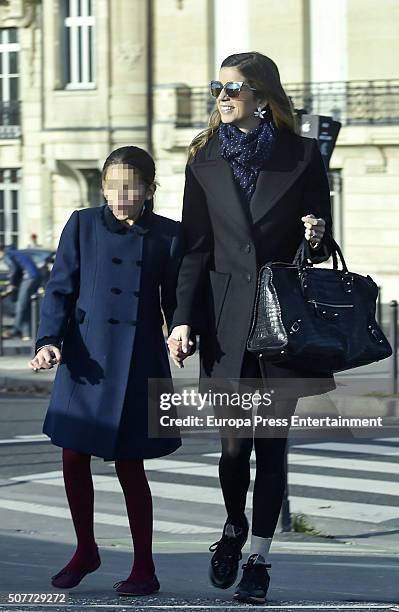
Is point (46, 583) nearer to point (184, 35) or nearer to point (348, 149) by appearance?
point (348, 149)

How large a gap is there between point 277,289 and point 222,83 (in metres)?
0.80

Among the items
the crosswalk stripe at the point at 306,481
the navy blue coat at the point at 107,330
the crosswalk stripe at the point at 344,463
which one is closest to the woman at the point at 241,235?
the navy blue coat at the point at 107,330

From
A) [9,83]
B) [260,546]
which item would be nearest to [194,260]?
[260,546]

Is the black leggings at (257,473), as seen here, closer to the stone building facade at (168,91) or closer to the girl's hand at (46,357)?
the girl's hand at (46,357)

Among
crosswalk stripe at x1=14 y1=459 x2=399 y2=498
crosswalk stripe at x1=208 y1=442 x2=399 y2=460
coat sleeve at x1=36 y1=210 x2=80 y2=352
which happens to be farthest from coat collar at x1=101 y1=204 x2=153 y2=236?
crosswalk stripe at x1=208 y1=442 x2=399 y2=460

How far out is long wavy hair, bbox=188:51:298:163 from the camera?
220 inches

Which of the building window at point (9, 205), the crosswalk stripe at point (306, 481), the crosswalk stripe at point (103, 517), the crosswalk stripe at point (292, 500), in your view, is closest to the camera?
the crosswalk stripe at point (103, 517)

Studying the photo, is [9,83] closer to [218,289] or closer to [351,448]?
[351,448]

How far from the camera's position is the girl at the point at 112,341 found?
18.2 feet

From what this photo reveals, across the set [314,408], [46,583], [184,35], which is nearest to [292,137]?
[46,583]

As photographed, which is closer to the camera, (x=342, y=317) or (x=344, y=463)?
(x=342, y=317)

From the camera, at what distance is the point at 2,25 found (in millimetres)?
36000

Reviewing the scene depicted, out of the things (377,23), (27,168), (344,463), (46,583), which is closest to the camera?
(46,583)

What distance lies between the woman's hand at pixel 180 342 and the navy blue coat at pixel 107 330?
12cm
